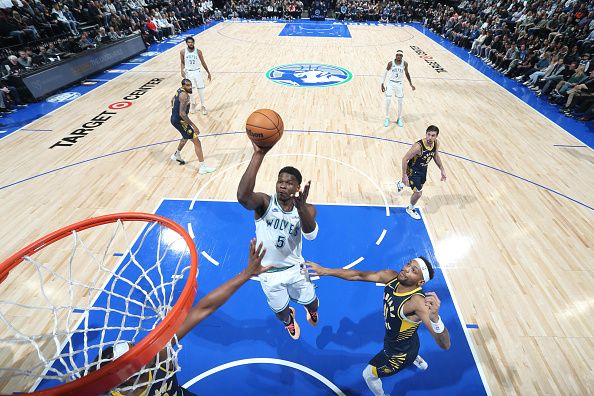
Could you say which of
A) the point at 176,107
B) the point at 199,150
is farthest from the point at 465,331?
A: the point at 176,107

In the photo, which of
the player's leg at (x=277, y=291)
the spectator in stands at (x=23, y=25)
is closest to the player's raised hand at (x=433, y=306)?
the player's leg at (x=277, y=291)

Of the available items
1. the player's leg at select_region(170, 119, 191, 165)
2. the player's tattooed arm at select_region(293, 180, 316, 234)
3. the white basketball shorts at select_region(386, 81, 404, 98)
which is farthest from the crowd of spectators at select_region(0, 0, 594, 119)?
the player's tattooed arm at select_region(293, 180, 316, 234)

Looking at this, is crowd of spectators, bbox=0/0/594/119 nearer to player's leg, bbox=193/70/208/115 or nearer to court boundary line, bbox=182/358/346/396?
player's leg, bbox=193/70/208/115

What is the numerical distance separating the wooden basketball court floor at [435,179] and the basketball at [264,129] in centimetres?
327

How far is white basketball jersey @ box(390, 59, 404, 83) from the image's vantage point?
801 centimetres

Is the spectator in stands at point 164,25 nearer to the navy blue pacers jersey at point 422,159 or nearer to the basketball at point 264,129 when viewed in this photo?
the navy blue pacers jersey at point 422,159

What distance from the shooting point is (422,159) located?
5.15 meters

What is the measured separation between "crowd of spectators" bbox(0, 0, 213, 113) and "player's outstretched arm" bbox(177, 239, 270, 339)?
36.4 feet

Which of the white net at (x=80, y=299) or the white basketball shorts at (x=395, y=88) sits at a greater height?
the white basketball shorts at (x=395, y=88)

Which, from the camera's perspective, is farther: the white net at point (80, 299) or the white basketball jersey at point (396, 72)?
the white basketball jersey at point (396, 72)

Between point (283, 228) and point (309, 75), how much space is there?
11.3 meters

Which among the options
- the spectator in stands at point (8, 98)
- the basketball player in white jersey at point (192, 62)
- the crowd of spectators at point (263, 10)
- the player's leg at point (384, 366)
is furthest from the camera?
the crowd of spectators at point (263, 10)

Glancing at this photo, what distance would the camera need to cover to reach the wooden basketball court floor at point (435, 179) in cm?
417

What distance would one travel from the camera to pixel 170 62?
48.1 ft
